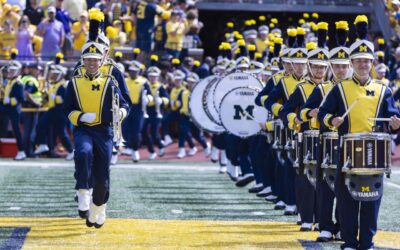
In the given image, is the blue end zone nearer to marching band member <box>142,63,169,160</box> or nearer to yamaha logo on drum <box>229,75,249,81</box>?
yamaha logo on drum <box>229,75,249,81</box>

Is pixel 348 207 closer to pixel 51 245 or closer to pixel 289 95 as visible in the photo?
pixel 51 245

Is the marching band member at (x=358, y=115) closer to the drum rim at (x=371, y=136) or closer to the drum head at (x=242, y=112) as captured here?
the drum rim at (x=371, y=136)

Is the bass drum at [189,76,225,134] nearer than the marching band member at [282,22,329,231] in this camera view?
No

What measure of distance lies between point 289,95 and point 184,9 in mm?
17757

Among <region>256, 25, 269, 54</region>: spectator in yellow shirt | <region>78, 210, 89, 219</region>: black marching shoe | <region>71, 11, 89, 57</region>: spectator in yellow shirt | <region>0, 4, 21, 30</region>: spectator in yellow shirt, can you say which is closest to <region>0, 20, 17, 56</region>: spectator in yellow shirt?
<region>0, 4, 21, 30</region>: spectator in yellow shirt

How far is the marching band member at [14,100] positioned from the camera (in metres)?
25.4

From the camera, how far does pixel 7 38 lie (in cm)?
2911

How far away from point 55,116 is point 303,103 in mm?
13590

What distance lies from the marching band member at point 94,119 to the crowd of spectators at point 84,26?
1592 centimetres

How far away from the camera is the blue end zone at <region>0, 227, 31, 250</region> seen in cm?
1111

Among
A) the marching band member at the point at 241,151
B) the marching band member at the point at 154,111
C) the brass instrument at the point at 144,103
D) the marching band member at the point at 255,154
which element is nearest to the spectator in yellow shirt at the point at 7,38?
the marching band member at the point at 154,111

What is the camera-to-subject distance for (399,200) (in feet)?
54.1

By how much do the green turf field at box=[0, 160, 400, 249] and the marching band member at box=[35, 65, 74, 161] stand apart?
3.76m

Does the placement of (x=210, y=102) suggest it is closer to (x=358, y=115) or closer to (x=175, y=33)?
(x=358, y=115)
